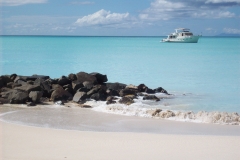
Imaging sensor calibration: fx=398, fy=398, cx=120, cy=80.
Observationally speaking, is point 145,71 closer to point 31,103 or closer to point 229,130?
point 31,103

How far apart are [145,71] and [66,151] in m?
13.6

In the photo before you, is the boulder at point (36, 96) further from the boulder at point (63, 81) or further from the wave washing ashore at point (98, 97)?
the boulder at point (63, 81)

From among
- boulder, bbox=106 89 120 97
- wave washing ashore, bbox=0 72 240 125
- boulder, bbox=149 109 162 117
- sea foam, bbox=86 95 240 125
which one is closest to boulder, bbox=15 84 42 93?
wave washing ashore, bbox=0 72 240 125

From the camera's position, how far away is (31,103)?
29.9ft

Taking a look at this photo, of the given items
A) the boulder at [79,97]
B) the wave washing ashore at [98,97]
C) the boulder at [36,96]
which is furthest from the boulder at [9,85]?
the boulder at [79,97]

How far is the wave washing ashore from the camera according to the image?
7988mm

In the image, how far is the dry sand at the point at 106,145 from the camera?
4820 mm

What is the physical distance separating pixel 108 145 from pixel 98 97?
4444 mm

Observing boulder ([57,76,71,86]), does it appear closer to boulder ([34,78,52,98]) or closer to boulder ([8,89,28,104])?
boulder ([34,78,52,98])

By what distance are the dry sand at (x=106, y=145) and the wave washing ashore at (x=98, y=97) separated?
149cm

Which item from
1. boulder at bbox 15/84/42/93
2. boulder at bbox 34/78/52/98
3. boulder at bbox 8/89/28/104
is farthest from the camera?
boulder at bbox 34/78/52/98

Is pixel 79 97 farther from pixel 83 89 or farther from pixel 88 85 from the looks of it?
pixel 88 85

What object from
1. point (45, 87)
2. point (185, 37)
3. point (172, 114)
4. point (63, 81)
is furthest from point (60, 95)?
point (185, 37)

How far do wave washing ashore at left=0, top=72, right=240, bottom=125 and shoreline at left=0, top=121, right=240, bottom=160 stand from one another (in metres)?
2.01
